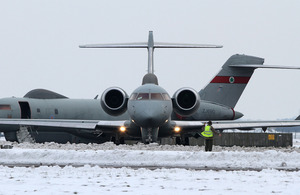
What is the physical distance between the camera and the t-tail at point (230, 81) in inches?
1167

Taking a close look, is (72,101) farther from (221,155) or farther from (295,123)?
(221,155)

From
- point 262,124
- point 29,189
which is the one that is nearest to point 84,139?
point 262,124

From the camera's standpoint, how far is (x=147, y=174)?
11203mm

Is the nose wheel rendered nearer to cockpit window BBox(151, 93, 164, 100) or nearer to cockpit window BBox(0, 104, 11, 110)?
cockpit window BBox(151, 93, 164, 100)

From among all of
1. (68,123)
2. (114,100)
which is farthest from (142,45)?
(68,123)

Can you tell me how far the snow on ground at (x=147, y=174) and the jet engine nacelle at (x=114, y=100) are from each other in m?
7.71

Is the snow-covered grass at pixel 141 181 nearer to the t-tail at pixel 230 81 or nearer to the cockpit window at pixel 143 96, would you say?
the cockpit window at pixel 143 96

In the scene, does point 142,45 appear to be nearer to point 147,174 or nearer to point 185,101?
point 185,101

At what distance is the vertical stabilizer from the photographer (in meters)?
29.7

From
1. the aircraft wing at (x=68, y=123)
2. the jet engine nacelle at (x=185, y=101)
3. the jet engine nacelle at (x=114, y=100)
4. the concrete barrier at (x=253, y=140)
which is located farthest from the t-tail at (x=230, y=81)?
the aircraft wing at (x=68, y=123)

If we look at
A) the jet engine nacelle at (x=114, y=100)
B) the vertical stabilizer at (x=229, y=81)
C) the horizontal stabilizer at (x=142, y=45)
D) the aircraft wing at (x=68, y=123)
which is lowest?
the aircraft wing at (x=68, y=123)

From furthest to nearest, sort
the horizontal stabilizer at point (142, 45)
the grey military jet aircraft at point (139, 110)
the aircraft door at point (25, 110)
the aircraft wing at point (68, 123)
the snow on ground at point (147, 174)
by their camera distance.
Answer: the aircraft door at point (25, 110) → the horizontal stabilizer at point (142, 45) → the aircraft wing at point (68, 123) → the grey military jet aircraft at point (139, 110) → the snow on ground at point (147, 174)

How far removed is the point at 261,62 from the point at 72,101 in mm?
11606

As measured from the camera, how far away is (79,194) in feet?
26.6
